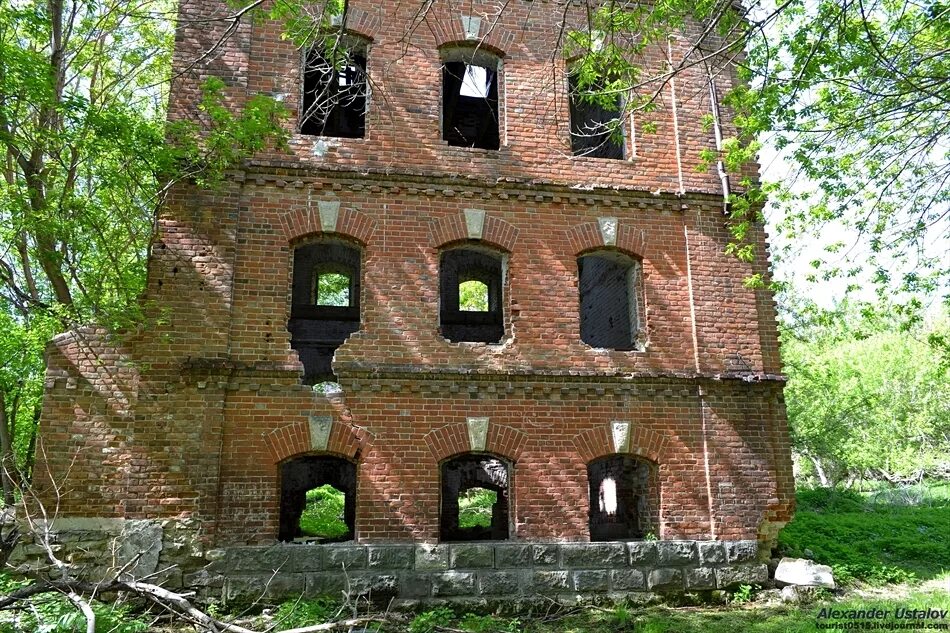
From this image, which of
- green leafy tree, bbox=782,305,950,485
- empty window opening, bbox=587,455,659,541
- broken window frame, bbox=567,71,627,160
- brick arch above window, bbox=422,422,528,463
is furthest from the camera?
green leafy tree, bbox=782,305,950,485

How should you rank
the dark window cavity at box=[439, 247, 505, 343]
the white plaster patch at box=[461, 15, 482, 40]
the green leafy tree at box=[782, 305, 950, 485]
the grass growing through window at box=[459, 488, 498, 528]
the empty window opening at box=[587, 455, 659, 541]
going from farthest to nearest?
1. the green leafy tree at box=[782, 305, 950, 485]
2. the grass growing through window at box=[459, 488, 498, 528]
3. the dark window cavity at box=[439, 247, 505, 343]
4. the white plaster patch at box=[461, 15, 482, 40]
5. the empty window opening at box=[587, 455, 659, 541]

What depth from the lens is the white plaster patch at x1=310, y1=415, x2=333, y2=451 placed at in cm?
852

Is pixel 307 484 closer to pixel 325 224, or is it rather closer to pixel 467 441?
pixel 467 441

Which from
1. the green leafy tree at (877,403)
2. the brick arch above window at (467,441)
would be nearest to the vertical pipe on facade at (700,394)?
the brick arch above window at (467,441)

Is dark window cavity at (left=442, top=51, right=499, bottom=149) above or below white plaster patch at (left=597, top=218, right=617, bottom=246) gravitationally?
above

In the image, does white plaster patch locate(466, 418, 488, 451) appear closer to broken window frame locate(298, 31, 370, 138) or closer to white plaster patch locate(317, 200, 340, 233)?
white plaster patch locate(317, 200, 340, 233)

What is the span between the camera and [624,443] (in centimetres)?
922

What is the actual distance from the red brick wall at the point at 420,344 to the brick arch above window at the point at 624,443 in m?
0.03

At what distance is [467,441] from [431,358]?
48.4 inches

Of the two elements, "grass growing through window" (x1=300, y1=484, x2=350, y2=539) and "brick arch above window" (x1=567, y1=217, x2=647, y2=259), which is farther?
"grass growing through window" (x1=300, y1=484, x2=350, y2=539)

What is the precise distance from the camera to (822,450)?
22.8m

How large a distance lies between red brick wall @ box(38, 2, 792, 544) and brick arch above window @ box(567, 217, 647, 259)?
3 cm

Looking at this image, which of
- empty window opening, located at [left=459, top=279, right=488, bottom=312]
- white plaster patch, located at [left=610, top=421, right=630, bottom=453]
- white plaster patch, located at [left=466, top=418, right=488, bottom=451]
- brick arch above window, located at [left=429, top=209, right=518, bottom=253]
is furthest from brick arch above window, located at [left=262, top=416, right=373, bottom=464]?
empty window opening, located at [left=459, top=279, right=488, bottom=312]

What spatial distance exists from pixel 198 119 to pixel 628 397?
729 cm
